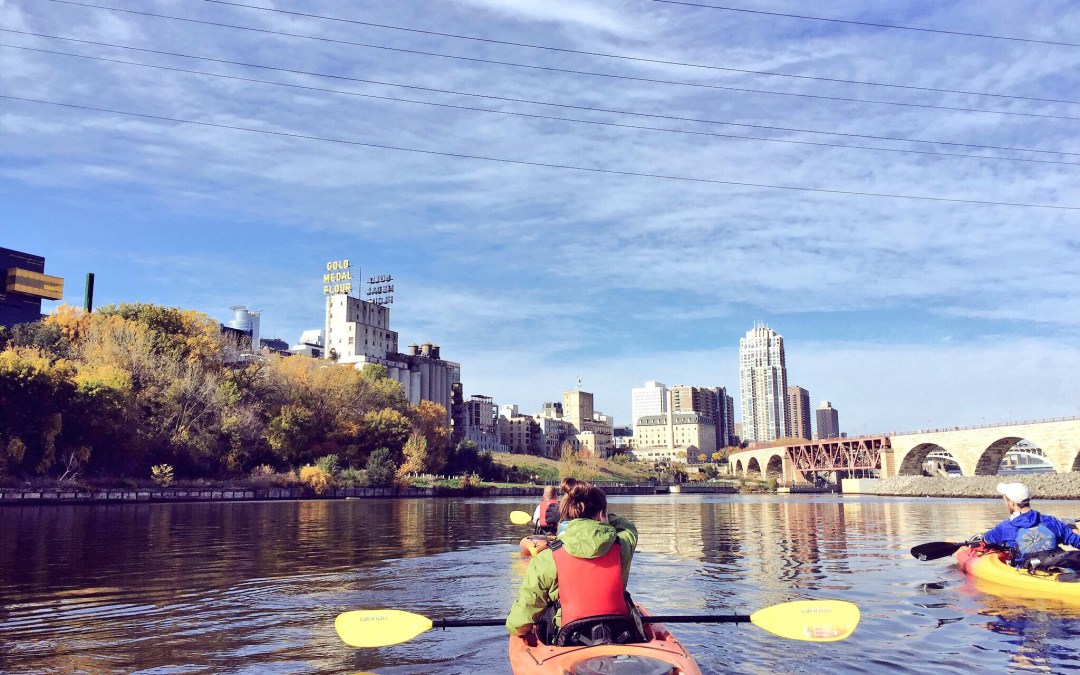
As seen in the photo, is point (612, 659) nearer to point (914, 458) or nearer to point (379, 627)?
point (379, 627)

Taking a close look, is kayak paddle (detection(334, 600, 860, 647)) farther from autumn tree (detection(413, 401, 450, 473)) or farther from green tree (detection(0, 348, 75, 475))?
autumn tree (detection(413, 401, 450, 473))

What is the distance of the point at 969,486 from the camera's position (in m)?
96.7

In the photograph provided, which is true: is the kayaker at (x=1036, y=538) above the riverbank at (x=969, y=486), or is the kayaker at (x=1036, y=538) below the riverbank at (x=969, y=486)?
above

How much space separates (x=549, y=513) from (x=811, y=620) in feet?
32.8

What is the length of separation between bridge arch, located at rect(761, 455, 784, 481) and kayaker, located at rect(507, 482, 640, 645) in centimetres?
18469

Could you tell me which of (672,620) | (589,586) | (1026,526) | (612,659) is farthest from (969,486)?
(612,659)

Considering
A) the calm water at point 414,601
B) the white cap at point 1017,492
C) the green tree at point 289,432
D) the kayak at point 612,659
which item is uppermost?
the green tree at point 289,432

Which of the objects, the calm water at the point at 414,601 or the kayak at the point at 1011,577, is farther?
the kayak at the point at 1011,577

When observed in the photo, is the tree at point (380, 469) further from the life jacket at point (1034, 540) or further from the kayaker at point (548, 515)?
the life jacket at point (1034, 540)

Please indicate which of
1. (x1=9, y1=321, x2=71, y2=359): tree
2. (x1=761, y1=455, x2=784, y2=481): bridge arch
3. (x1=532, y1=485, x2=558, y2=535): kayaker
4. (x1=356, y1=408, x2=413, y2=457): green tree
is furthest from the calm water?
(x1=761, y1=455, x2=784, y2=481): bridge arch

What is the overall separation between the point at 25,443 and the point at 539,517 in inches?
2183

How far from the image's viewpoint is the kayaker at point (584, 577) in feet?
27.9

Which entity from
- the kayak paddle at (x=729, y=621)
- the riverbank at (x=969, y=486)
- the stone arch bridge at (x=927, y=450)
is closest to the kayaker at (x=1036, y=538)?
the kayak paddle at (x=729, y=621)

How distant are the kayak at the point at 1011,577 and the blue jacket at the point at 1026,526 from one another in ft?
1.19
